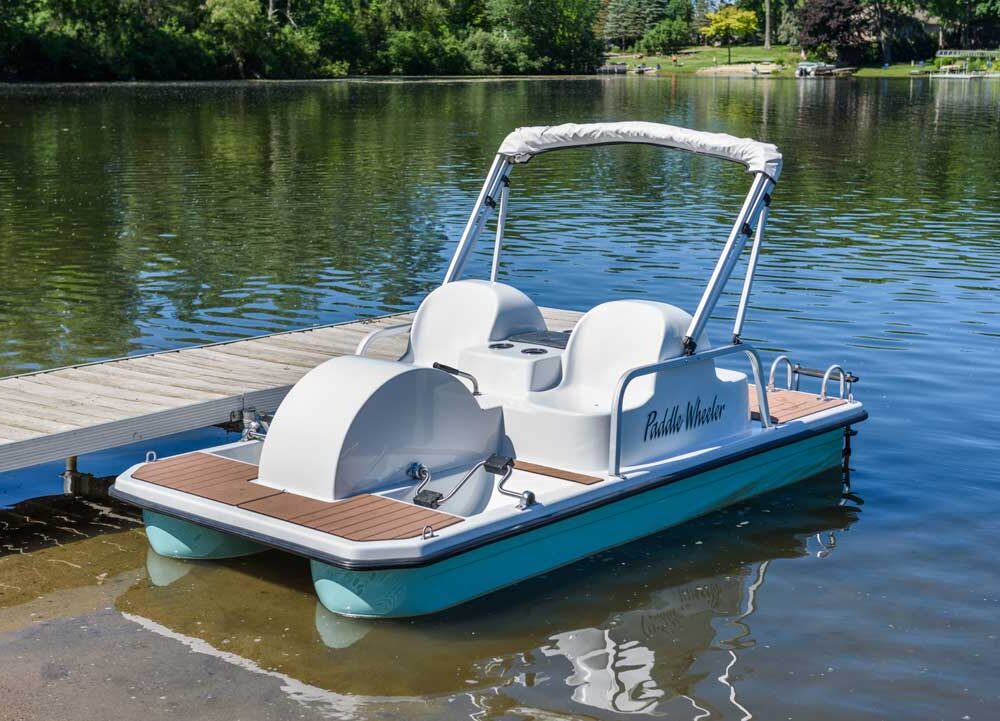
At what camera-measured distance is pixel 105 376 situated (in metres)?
9.95

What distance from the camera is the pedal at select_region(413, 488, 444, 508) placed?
718 cm

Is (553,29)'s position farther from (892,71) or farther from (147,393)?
(147,393)

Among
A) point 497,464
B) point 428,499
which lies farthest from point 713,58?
point 428,499

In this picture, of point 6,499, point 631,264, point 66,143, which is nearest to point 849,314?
point 631,264

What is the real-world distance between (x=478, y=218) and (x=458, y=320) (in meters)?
1.05

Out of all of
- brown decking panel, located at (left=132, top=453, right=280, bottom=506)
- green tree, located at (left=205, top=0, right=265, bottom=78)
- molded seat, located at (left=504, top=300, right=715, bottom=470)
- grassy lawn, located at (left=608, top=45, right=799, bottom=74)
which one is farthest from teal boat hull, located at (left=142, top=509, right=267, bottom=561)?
grassy lawn, located at (left=608, top=45, right=799, bottom=74)

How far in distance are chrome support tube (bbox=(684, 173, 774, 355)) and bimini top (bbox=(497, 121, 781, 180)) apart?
0.42 feet

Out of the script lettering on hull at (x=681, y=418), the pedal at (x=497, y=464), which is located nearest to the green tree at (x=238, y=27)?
the script lettering on hull at (x=681, y=418)

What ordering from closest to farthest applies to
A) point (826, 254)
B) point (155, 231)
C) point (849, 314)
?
point (849, 314) < point (826, 254) < point (155, 231)

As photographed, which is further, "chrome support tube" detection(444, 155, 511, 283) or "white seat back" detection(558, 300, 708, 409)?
"chrome support tube" detection(444, 155, 511, 283)

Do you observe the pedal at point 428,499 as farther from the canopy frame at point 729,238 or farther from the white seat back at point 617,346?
the canopy frame at point 729,238

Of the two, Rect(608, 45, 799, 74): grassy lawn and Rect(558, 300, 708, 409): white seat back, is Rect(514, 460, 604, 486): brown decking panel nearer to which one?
Rect(558, 300, 708, 409): white seat back

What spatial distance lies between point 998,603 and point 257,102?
54322 mm

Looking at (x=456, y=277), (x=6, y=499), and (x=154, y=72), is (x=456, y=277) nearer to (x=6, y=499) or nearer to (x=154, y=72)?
(x=6, y=499)
